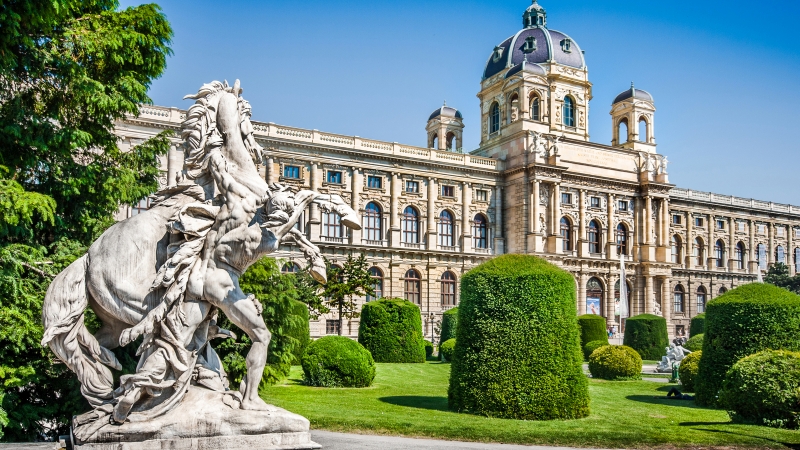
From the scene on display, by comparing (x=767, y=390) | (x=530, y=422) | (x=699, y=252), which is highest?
(x=699, y=252)

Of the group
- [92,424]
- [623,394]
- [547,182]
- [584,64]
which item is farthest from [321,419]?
[584,64]

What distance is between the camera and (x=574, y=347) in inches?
480

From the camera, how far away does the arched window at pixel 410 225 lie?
44594 mm

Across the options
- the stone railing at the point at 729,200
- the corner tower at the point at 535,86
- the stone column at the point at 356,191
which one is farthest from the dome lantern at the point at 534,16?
the stone column at the point at 356,191

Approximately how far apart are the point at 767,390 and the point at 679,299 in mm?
49464

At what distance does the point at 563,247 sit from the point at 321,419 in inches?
1579

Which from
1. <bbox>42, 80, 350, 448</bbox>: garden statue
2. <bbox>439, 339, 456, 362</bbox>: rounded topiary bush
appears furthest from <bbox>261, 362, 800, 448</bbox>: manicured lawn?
<bbox>439, 339, 456, 362</bbox>: rounded topiary bush

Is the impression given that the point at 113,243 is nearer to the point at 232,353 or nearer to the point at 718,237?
the point at 232,353

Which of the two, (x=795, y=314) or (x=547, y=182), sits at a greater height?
(x=547, y=182)

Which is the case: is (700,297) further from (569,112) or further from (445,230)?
(445,230)

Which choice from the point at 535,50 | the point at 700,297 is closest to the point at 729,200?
the point at 700,297

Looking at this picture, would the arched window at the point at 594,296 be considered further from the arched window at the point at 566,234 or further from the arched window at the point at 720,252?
the arched window at the point at 720,252

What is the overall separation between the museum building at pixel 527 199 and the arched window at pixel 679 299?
0.09 metres

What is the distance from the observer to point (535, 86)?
49000 millimetres
